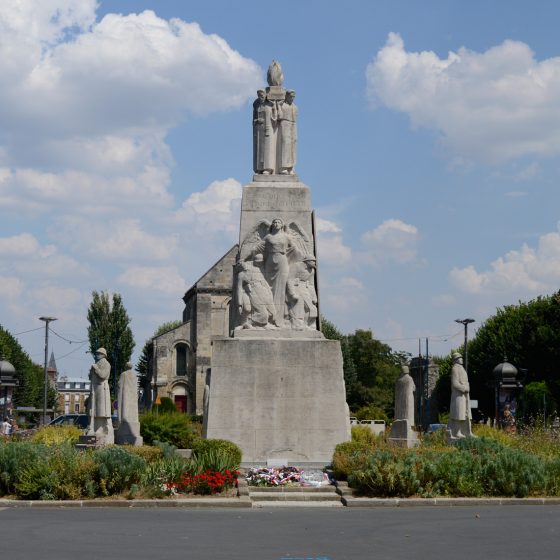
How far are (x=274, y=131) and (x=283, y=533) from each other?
12827 millimetres

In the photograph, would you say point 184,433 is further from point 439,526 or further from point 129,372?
point 439,526

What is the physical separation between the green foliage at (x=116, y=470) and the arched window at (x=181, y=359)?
64729mm

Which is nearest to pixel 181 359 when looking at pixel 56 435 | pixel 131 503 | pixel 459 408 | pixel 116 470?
pixel 56 435

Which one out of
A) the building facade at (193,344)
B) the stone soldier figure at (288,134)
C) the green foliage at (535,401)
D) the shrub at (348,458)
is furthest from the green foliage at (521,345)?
the shrub at (348,458)

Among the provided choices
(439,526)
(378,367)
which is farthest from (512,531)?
(378,367)

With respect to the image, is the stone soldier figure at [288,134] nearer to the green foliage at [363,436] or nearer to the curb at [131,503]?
the green foliage at [363,436]

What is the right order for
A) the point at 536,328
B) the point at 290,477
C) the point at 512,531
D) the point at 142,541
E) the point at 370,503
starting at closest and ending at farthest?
the point at 142,541 < the point at 512,531 < the point at 370,503 < the point at 290,477 < the point at 536,328

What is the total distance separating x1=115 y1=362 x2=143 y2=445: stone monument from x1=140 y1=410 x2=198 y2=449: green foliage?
0.64m

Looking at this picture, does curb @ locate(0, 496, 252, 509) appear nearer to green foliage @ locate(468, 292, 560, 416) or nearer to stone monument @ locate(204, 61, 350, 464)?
stone monument @ locate(204, 61, 350, 464)

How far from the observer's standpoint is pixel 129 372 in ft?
81.0

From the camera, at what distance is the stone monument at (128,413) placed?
23.9 m

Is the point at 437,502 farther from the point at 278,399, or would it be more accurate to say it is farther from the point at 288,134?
the point at 288,134

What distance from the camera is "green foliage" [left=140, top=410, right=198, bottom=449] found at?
24.8 metres

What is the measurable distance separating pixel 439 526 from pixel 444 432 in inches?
417
